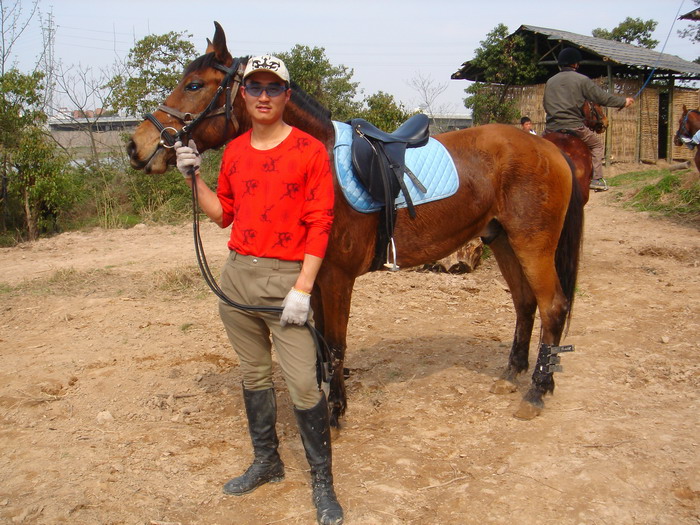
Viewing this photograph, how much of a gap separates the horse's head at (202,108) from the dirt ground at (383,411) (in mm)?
1782

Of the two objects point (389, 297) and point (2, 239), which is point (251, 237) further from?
point (2, 239)

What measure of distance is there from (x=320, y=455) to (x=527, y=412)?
1.73 meters

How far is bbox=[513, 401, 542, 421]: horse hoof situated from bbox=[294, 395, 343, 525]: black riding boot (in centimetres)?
162

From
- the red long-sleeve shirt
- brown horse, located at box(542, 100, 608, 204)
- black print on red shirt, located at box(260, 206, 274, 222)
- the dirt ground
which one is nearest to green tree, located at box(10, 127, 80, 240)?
the dirt ground

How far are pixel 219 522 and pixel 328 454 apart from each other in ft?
2.04

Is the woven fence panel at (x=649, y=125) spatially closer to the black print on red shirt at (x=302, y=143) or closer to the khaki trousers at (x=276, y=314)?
the black print on red shirt at (x=302, y=143)

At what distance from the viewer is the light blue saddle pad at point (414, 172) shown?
3547 mm

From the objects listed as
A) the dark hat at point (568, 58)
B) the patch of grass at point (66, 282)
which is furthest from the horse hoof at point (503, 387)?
the patch of grass at point (66, 282)

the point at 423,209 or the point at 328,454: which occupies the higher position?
the point at 423,209

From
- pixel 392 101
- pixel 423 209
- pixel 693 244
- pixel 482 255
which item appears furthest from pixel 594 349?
pixel 392 101

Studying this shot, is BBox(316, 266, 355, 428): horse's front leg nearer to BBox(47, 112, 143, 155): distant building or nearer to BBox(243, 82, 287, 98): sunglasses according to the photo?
BBox(243, 82, 287, 98): sunglasses

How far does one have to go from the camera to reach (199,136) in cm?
349

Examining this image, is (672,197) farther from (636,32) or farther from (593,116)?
(636,32)

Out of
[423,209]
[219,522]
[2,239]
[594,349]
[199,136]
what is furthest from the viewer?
[2,239]
